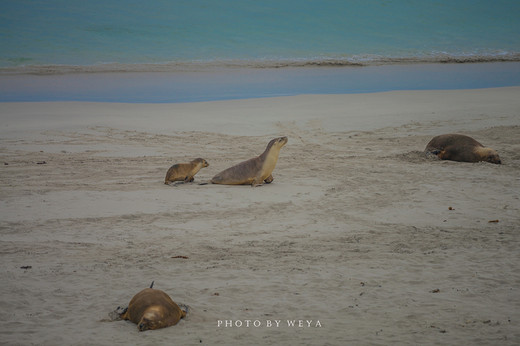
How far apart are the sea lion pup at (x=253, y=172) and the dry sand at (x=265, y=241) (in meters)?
0.20

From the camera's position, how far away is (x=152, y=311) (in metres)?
3.69

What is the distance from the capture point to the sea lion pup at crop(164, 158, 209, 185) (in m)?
7.63

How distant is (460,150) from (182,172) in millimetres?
4700

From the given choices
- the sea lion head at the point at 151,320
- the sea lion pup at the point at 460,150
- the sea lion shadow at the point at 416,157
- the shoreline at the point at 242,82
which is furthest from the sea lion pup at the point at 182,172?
the shoreline at the point at 242,82

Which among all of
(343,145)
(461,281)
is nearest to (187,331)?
(461,281)

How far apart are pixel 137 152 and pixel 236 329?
22.5ft

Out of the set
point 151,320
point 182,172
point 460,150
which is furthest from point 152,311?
point 460,150

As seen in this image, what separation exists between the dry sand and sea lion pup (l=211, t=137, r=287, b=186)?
198 mm

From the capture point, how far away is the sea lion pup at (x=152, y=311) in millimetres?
3650

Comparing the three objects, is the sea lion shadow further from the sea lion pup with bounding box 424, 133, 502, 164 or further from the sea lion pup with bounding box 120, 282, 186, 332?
the sea lion pup with bounding box 120, 282, 186, 332

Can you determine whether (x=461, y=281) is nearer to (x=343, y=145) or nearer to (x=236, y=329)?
(x=236, y=329)

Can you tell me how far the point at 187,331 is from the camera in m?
3.65

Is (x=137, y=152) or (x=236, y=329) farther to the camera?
(x=137, y=152)

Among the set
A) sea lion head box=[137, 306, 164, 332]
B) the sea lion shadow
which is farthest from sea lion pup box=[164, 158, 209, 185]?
sea lion head box=[137, 306, 164, 332]
